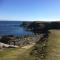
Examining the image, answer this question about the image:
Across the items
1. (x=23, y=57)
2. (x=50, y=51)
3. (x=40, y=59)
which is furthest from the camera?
(x=50, y=51)

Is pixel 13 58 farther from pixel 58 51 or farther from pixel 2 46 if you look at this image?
pixel 2 46

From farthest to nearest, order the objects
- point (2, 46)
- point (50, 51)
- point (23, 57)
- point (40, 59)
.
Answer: point (2, 46) → point (50, 51) → point (23, 57) → point (40, 59)

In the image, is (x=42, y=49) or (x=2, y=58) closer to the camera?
(x=2, y=58)

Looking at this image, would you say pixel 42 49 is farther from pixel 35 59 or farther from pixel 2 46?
pixel 2 46

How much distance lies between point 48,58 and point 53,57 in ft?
1.48

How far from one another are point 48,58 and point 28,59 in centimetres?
117

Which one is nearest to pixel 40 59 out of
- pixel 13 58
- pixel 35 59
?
pixel 35 59

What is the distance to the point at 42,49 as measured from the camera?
41.1 ft

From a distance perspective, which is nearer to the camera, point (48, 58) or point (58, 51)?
point (48, 58)

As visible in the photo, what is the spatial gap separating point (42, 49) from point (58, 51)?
3.71 feet

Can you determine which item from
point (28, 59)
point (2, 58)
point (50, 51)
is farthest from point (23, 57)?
point (50, 51)

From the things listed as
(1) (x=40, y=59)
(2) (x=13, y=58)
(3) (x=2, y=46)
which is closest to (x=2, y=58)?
(2) (x=13, y=58)

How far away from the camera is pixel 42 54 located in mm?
11383

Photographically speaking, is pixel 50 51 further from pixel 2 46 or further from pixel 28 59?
pixel 2 46
